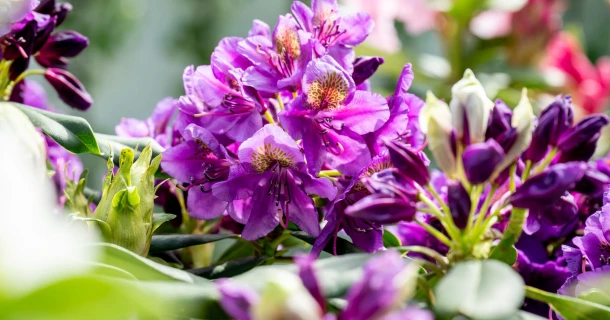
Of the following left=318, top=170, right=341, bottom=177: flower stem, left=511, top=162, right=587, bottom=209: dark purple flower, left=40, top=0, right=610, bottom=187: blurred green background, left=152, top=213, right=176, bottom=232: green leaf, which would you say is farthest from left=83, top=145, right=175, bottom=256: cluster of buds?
left=40, top=0, right=610, bottom=187: blurred green background

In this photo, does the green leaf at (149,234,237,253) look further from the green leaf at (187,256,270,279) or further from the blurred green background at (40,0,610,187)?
the blurred green background at (40,0,610,187)

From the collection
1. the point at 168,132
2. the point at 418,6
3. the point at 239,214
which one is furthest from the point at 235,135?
the point at 418,6

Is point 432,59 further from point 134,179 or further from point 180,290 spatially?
point 180,290

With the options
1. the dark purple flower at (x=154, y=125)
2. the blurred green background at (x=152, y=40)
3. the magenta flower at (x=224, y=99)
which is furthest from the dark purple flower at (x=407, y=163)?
the blurred green background at (x=152, y=40)

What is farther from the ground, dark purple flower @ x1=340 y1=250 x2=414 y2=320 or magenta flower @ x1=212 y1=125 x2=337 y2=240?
dark purple flower @ x1=340 y1=250 x2=414 y2=320

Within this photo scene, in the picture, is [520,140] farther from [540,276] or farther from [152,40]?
[152,40]
